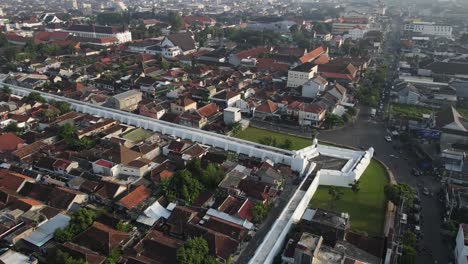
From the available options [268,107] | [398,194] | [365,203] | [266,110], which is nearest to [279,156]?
[365,203]

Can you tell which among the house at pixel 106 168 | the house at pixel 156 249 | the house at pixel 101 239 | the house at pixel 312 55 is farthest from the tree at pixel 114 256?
the house at pixel 312 55

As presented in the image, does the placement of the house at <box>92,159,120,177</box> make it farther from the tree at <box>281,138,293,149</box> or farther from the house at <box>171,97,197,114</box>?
the tree at <box>281,138,293,149</box>

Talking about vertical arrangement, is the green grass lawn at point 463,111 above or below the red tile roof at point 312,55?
below

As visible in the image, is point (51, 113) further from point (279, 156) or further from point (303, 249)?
point (303, 249)

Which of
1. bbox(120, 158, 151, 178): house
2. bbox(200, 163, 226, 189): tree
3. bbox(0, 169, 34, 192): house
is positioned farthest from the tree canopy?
bbox(0, 169, 34, 192): house

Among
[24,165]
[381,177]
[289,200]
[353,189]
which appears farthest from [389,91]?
[24,165]

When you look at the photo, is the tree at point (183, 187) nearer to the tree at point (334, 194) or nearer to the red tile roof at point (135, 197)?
the red tile roof at point (135, 197)
